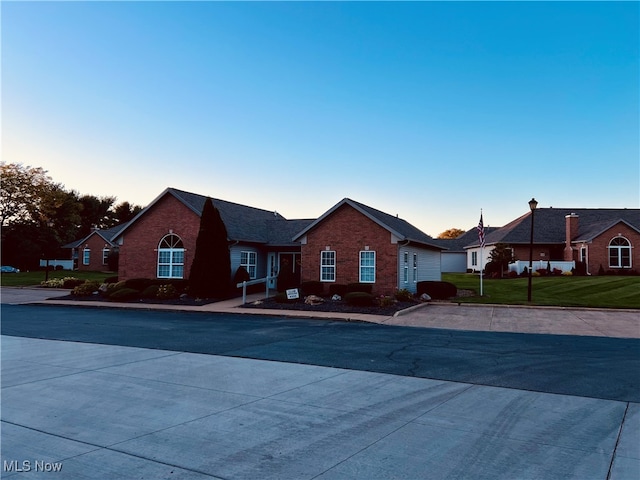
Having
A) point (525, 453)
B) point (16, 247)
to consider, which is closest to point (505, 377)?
point (525, 453)

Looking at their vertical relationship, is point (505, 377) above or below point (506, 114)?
below

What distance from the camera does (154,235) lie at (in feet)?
98.8

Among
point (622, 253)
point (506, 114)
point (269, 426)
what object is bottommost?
point (269, 426)

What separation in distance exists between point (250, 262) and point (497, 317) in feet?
54.6

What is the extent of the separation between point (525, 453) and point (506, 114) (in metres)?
21.0

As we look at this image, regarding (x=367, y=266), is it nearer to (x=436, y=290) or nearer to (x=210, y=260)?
(x=436, y=290)

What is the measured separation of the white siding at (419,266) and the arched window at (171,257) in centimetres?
1343

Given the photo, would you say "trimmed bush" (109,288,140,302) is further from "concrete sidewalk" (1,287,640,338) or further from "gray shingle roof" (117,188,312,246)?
"gray shingle roof" (117,188,312,246)

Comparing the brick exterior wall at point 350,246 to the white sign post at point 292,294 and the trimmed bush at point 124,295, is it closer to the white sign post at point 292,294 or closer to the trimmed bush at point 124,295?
the white sign post at point 292,294

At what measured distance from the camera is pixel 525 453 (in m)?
5.22

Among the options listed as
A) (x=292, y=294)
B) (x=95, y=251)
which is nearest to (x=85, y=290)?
(x=292, y=294)

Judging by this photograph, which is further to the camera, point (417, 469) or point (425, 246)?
point (425, 246)

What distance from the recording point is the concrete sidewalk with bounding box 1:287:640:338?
16000 mm

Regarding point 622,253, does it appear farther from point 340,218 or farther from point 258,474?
point 258,474
